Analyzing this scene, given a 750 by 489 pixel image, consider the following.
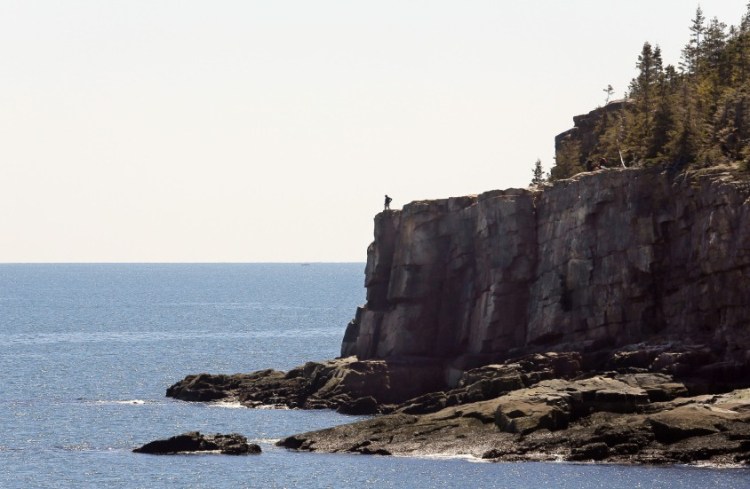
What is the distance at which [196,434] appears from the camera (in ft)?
321

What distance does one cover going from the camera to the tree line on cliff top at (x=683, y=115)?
111m

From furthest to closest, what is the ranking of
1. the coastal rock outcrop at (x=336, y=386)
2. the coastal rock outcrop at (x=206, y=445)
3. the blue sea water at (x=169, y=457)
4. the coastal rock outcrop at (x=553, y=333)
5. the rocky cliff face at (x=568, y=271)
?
the coastal rock outcrop at (x=336, y=386), the rocky cliff face at (x=568, y=271), the coastal rock outcrop at (x=206, y=445), the coastal rock outcrop at (x=553, y=333), the blue sea water at (x=169, y=457)

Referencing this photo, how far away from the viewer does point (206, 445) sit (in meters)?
96.9

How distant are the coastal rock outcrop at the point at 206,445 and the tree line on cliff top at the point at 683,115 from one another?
35.7m

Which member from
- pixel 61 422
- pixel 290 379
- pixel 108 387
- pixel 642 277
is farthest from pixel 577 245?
pixel 108 387

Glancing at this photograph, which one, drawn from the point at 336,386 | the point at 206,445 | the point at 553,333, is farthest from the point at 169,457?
the point at 553,333

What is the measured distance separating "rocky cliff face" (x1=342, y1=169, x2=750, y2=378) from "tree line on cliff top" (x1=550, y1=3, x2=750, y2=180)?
449 centimetres

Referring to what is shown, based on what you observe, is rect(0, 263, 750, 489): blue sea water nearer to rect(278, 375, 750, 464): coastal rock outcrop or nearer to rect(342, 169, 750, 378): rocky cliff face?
rect(278, 375, 750, 464): coastal rock outcrop

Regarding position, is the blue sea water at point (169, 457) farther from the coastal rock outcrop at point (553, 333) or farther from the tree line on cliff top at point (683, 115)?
the tree line on cliff top at point (683, 115)

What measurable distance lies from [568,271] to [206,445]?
2951cm

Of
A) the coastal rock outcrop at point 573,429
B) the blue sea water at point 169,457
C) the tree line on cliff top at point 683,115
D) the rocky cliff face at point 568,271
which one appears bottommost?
the blue sea water at point 169,457

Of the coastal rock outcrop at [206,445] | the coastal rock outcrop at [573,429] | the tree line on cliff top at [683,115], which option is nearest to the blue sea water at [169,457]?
the coastal rock outcrop at [206,445]

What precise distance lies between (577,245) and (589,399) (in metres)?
19.8

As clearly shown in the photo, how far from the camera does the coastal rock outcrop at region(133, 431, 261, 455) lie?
96500 millimetres
